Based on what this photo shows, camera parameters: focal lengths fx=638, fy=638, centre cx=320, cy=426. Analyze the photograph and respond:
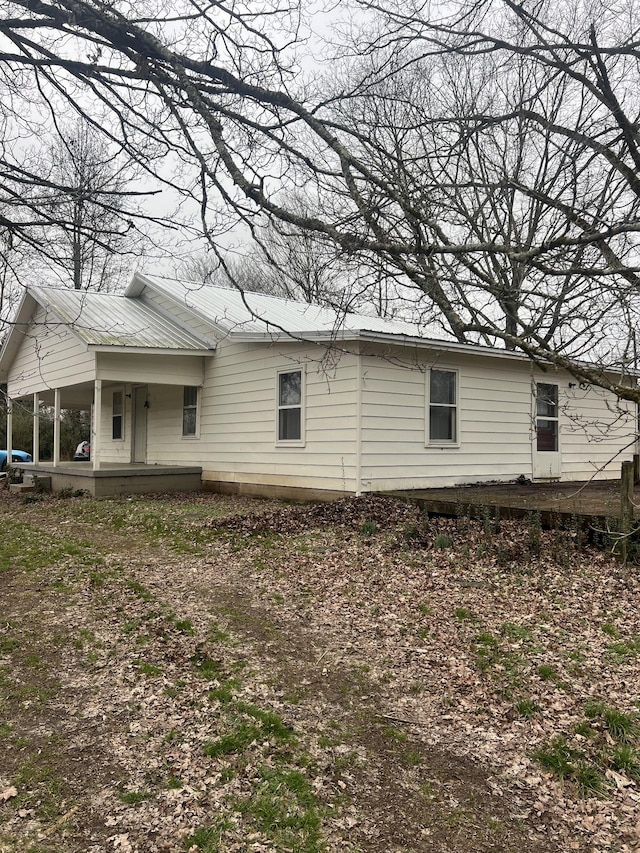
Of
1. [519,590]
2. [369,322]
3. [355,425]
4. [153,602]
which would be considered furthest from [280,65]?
[369,322]

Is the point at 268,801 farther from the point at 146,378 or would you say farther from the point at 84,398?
the point at 84,398

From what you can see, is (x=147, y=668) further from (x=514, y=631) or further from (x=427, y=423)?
(x=427, y=423)

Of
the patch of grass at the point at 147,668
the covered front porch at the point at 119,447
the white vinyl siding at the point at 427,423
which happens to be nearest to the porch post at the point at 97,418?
the covered front porch at the point at 119,447

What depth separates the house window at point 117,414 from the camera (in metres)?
18.8

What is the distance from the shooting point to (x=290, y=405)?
12312mm

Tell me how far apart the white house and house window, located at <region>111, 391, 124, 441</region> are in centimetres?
147

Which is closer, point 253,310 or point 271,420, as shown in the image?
point 271,420

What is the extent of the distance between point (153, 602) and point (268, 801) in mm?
3275

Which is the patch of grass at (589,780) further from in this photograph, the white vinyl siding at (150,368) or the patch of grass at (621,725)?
the white vinyl siding at (150,368)

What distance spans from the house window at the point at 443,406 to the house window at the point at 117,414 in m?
10.2

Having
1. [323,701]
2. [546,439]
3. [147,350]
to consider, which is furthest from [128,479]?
[323,701]

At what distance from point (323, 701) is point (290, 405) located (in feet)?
28.1

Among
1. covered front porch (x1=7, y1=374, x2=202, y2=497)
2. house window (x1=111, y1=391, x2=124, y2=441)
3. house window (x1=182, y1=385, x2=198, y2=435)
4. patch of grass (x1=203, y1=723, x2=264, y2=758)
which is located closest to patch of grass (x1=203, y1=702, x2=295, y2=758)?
patch of grass (x1=203, y1=723, x2=264, y2=758)

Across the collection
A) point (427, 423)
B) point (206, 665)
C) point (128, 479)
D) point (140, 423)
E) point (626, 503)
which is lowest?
point (206, 665)
